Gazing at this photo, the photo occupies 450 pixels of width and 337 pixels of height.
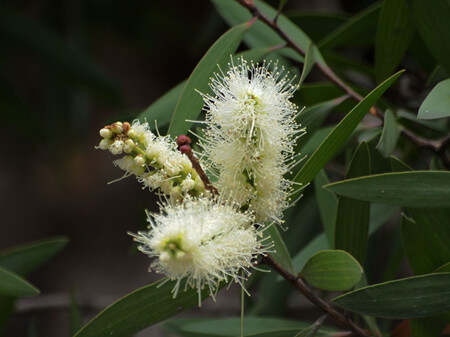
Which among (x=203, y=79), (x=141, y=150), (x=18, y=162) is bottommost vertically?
(x=141, y=150)

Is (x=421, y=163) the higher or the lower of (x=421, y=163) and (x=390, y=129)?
the higher

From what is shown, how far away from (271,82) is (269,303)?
1018 millimetres

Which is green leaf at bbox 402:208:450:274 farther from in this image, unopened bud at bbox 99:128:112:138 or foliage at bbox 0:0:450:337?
unopened bud at bbox 99:128:112:138

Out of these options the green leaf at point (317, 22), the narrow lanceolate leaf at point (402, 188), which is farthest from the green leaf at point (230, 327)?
the green leaf at point (317, 22)

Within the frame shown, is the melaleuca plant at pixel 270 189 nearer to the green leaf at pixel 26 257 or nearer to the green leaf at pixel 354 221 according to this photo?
the green leaf at pixel 354 221

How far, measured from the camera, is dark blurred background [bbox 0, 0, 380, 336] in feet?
8.86

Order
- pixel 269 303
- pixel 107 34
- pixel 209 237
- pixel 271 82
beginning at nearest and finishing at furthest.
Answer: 1. pixel 209 237
2. pixel 271 82
3. pixel 269 303
4. pixel 107 34

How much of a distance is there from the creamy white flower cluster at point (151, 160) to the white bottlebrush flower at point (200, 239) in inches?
1.2

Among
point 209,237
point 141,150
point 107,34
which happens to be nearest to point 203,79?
point 141,150

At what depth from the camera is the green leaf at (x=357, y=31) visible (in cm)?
159

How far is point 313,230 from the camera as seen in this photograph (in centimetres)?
194

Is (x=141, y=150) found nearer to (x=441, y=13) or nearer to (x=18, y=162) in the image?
(x=441, y=13)

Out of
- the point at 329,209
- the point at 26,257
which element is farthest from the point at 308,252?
the point at 26,257

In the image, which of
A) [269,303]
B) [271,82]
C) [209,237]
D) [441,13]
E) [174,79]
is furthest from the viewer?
[174,79]
